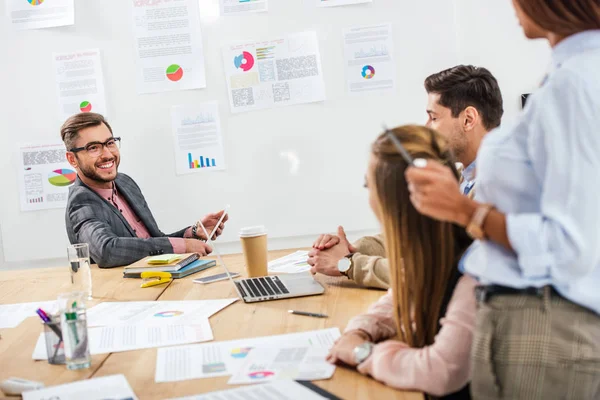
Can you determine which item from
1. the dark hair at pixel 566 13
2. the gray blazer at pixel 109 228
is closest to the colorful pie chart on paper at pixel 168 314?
the gray blazer at pixel 109 228

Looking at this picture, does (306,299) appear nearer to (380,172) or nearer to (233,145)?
(380,172)

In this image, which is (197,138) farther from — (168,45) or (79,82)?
(79,82)

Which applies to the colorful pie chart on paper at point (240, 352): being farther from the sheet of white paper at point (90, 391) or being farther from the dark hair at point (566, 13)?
the dark hair at point (566, 13)

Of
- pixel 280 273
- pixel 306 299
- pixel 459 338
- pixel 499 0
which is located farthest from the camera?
pixel 499 0

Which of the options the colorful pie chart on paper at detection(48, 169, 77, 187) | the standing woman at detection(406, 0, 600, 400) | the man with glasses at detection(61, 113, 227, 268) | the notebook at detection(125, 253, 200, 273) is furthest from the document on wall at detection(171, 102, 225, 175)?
the standing woman at detection(406, 0, 600, 400)

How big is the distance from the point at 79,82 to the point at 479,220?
284 centimetres

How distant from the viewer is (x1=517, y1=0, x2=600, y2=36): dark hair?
106 centimetres

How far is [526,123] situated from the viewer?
40.7 inches

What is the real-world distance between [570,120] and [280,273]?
1398 millimetres

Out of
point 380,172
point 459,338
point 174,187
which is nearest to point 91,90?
point 174,187

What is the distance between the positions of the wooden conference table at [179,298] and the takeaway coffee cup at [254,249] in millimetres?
103

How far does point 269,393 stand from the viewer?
115 centimetres

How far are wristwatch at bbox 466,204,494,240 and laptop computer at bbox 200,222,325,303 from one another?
0.90 m

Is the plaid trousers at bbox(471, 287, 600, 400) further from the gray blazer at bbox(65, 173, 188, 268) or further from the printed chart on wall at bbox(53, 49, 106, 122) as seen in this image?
the printed chart on wall at bbox(53, 49, 106, 122)
